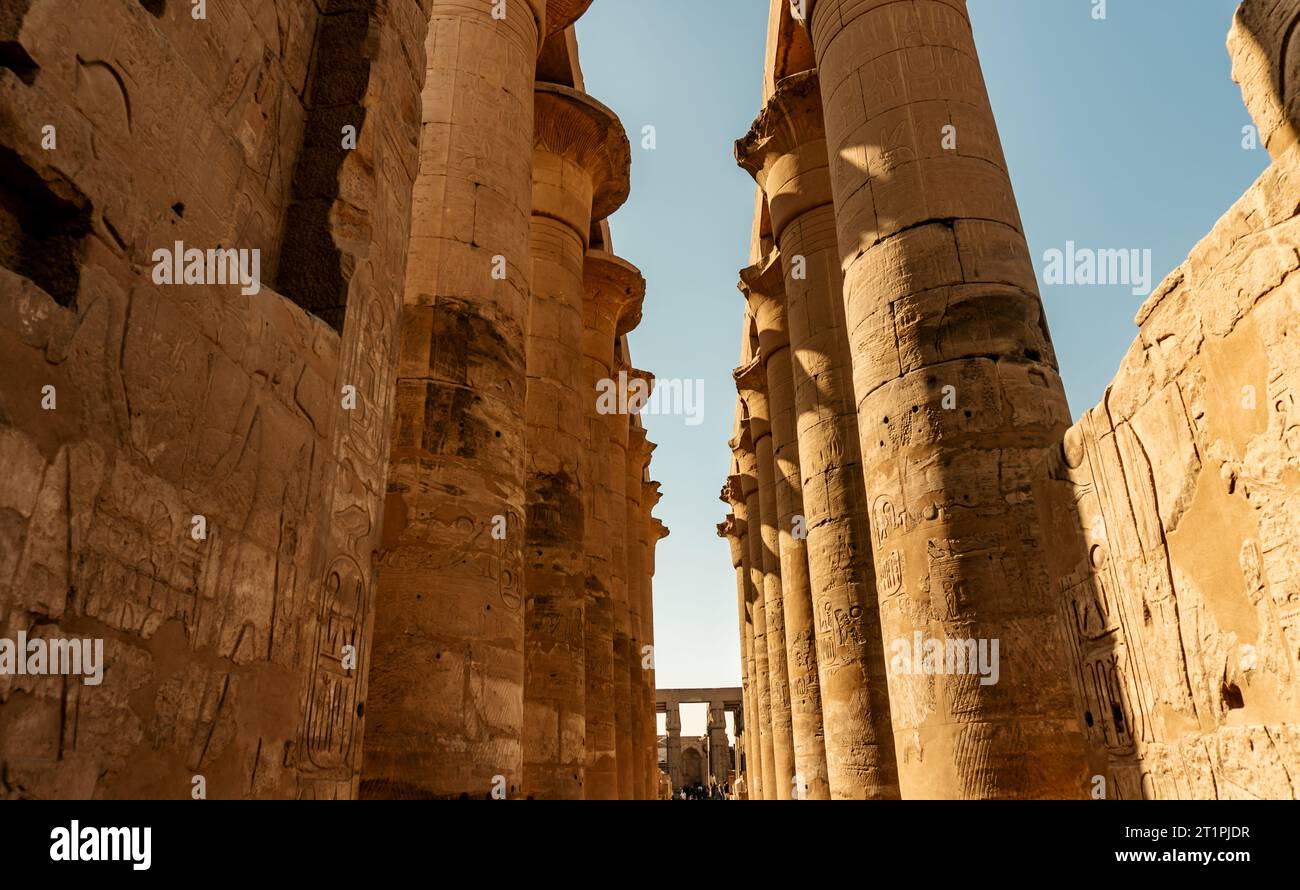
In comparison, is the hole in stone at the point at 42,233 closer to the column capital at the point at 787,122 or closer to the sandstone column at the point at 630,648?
the column capital at the point at 787,122

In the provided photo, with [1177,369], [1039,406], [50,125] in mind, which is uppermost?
[1039,406]

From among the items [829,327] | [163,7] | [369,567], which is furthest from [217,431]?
[829,327]

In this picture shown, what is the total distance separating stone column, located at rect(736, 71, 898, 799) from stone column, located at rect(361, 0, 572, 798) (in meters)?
3.44

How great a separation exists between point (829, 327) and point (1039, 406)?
14.6ft

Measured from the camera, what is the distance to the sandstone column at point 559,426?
8805 millimetres

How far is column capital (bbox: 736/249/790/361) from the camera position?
44.2 ft

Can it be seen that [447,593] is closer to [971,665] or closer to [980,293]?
[971,665]

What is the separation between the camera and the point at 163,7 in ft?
9.61

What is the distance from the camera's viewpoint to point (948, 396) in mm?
5852

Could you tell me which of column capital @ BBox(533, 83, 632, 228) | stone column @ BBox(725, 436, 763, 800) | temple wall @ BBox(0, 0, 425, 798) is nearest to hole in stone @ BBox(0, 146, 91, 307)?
temple wall @ BBox(0, 0, 425, 798)

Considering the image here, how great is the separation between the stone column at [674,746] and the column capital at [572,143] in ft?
92.2

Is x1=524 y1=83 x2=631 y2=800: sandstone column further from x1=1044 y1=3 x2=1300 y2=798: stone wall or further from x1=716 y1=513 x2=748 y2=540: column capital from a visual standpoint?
x1=716 y1=513 x2=748 y2=540: column capital

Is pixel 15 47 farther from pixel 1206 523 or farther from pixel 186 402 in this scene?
pixel 1206 523

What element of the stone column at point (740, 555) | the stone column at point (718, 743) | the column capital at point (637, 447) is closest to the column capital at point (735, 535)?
the stone column at point (740, 555)
